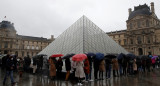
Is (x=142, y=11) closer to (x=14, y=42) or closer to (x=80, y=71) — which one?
(x=80, y=71)

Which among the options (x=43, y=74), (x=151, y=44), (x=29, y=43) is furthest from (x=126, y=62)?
(x=29, y=43)

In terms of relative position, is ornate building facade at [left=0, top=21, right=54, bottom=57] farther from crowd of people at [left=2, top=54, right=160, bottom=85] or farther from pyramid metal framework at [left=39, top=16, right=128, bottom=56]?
crowd of people at [left=2, top=54, right=160, bottom=85]

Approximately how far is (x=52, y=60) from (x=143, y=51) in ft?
144

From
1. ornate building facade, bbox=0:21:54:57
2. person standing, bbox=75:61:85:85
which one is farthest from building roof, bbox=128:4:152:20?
person standing, bbox=75:61:85:85

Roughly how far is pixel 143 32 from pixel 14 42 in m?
48.2

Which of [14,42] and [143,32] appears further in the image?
[14,42]

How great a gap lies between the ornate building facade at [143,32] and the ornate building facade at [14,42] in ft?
128

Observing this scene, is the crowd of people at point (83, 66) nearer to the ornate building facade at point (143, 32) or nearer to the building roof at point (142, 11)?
the ornate building facade at point (143, 32)

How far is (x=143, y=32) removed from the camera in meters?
45.8

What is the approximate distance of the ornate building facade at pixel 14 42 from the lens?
52.4 metres

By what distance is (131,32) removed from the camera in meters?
48.9

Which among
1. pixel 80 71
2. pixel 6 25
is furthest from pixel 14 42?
pixel 80 71

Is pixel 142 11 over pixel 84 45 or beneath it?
over

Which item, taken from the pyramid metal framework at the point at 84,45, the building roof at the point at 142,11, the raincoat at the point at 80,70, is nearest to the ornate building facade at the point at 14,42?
the building roof at the point at 142,11
